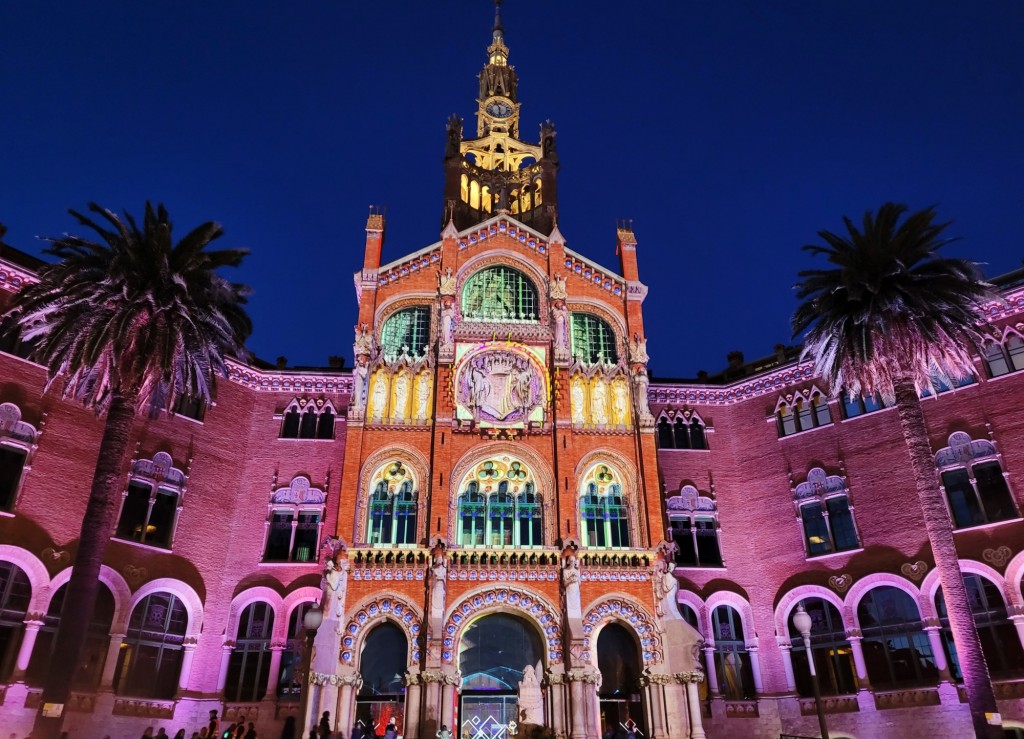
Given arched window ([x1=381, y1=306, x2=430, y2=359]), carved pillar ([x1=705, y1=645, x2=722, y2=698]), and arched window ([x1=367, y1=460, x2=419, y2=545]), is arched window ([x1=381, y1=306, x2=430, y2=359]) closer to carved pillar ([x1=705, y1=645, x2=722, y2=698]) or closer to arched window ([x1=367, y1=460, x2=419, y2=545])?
arched window ([x1=367, y1=460, x2=419, y2=545])

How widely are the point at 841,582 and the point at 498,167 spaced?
103 ft

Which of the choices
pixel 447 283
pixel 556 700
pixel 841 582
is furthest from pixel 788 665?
pixel 447 283

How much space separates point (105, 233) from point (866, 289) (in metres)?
26.2

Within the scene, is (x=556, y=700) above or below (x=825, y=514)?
below

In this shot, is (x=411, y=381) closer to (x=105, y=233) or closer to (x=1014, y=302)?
(x=105, y=233)

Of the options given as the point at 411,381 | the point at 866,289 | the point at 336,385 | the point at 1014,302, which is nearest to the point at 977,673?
the point at 866,289

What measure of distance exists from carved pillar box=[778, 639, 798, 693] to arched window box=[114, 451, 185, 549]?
85.2 ft

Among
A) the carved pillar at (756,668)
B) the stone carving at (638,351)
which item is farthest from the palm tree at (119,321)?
the carved pillar at (756,668)

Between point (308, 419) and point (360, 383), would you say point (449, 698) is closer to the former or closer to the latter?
point (360, 383)

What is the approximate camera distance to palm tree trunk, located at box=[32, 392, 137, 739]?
20094 millimetres

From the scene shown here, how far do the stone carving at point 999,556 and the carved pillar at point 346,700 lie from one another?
23.8 meters

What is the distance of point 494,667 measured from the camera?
30125 millimetres

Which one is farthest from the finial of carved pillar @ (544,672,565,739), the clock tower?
carved pillar @ (544,672,565,739)

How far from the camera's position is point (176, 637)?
30625 mm
